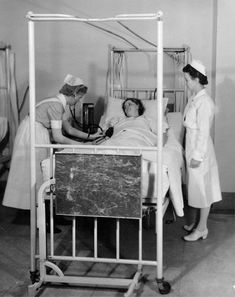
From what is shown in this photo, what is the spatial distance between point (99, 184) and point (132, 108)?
1786 mm

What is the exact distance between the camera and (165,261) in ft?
12.0

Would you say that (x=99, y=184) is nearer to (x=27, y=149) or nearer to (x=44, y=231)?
(x=44, y=231)

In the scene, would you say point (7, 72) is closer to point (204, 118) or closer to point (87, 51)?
point (87, 51)

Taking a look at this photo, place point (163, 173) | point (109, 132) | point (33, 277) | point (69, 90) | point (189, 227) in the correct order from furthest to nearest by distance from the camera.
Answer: point (109, 132)
point (189, 227)
point (69, 90)
point (163, 173)
point (33, 277)

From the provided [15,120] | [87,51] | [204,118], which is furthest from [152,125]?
[15,120]

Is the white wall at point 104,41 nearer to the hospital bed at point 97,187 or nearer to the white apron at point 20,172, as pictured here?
the white apron at point 20,172

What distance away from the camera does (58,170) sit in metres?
3.07

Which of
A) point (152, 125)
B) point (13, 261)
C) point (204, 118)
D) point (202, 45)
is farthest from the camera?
point (202, 45)

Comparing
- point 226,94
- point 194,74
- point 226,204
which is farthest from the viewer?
point 226,204

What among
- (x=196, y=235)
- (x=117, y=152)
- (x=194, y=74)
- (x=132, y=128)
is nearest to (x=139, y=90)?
(x=132, y=128)

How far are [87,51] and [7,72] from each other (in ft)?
2.77

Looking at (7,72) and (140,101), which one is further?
(7,72)

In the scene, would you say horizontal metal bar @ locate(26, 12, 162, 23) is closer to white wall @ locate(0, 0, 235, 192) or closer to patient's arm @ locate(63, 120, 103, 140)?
patient's arm @ locate(63, 120, 103, 140)

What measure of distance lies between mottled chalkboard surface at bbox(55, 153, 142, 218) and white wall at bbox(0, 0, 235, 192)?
216 cm
